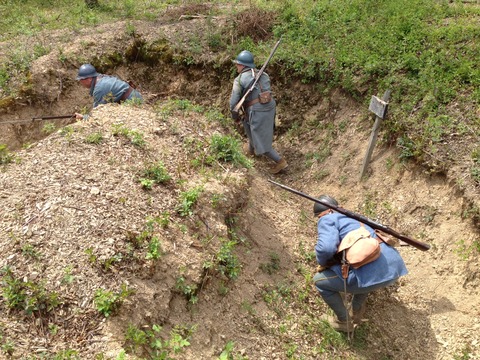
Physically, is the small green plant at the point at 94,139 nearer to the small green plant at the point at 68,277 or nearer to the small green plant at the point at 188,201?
the small green plant at the point at 188,201

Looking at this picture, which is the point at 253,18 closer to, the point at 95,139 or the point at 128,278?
the point at 95,139

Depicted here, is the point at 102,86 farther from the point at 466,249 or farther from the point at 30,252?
the point at 466,249

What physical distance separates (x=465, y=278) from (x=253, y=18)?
7.04m

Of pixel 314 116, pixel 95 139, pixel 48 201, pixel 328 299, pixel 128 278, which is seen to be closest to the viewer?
pixel 128 278

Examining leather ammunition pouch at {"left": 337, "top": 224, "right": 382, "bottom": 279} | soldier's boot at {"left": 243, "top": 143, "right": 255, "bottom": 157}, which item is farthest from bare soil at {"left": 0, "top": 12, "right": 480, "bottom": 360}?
soldier's boot at {"left": 243, "top": 143, "right": 255, "bottom": 157}

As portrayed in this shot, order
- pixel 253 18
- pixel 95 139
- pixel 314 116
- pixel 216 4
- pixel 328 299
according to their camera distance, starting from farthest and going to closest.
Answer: pixel 216 4, pixel 253 18, pixel 314 116, pixel 95 139, pixel 328 299

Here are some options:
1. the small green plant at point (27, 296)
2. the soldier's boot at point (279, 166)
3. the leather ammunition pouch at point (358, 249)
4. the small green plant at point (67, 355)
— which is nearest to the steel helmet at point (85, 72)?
the soldier's boot at point (279, 166)

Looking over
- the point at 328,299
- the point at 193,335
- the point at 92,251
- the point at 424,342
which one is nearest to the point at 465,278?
the point at 424,342

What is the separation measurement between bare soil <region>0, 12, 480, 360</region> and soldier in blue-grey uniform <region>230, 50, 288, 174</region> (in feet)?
3.16

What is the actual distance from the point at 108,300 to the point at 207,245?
4.09ft

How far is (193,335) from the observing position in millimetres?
4043

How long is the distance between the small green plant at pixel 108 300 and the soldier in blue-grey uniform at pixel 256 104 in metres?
4.38

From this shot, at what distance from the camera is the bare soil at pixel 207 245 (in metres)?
3.88

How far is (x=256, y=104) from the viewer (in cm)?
740
